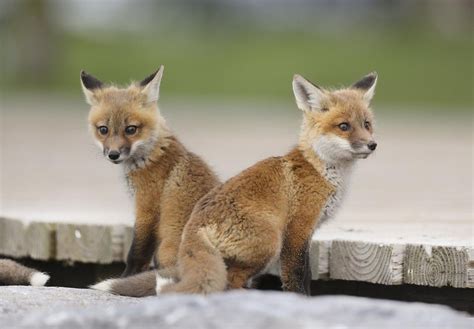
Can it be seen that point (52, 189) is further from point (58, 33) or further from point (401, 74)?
point (58, 33)

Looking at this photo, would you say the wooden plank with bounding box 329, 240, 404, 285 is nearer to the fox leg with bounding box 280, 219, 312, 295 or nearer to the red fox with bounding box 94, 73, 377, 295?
the red fox with bounding box 94, 73, 377, 295

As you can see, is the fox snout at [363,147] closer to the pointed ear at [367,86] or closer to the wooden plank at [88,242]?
the pointed ear at [367,86]

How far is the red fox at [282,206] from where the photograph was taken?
5.94 metres

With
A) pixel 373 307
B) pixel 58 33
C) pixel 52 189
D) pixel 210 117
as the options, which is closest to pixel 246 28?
pixel 58 33

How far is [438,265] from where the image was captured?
645 centimetres

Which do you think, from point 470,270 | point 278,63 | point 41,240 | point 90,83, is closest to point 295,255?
point 470,270

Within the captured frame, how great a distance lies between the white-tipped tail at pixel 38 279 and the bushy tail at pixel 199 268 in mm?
1197

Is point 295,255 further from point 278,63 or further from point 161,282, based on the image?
point 278,63

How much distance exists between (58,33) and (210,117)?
1073 cm

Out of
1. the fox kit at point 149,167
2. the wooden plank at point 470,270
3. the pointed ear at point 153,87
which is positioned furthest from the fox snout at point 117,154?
the wooden plank at point 470,270

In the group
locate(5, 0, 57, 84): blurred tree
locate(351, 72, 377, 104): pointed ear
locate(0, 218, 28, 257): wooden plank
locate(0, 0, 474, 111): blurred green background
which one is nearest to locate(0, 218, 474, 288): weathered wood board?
locate(0, 218, 28, 257): wooden plank

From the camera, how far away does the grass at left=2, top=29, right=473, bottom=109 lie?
26328 mm

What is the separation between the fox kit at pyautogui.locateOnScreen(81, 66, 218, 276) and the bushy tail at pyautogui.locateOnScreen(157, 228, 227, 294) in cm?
52

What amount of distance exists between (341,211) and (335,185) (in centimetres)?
237
